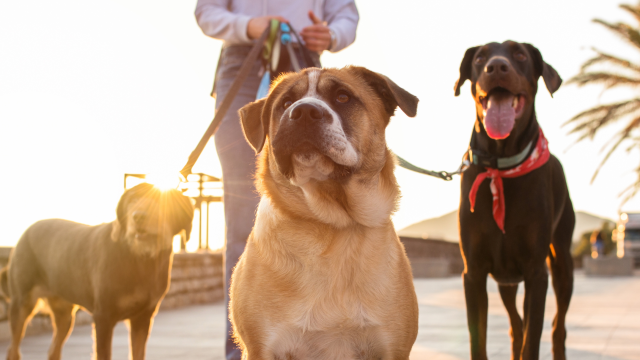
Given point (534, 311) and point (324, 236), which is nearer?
point (324, 236)

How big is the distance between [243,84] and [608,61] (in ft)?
55.1

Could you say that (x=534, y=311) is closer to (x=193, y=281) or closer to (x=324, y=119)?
(x=324, y=119)

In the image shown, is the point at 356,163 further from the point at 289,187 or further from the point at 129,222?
the point at 129,222

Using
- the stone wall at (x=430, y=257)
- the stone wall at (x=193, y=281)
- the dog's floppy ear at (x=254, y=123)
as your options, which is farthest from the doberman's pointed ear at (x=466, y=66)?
the stone wall at (x=430, y=257)

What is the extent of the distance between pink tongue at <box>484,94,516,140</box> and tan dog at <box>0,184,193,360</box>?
91.9 inches

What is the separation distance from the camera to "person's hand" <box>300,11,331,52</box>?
3600mm

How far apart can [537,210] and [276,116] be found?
1.75 metres

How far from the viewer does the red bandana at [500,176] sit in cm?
358

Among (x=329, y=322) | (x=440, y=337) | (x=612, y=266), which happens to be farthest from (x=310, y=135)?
(x=612, y=266)

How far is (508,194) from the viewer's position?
12.0 feet

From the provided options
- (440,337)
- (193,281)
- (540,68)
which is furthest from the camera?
(193,281)

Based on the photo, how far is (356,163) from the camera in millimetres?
2725

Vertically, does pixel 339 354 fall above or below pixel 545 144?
below

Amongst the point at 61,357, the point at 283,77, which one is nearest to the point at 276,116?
the point at 283,77
